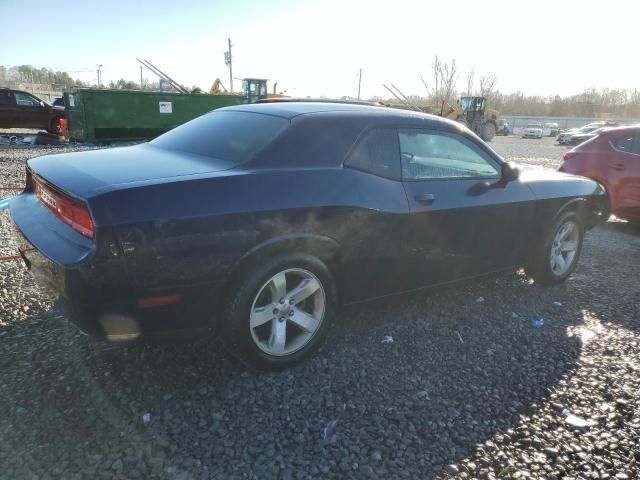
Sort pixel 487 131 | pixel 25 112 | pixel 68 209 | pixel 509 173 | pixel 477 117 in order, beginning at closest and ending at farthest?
pixel 68 209 < pixel 509 173 < pixel 25 112 < pixel 487 131 < pixel 477 117

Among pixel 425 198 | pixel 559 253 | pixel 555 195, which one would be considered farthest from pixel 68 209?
pixel 559 253

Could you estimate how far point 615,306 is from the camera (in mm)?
3932

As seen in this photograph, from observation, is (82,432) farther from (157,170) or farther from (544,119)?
(544,119)

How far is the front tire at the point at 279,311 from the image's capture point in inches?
96.0

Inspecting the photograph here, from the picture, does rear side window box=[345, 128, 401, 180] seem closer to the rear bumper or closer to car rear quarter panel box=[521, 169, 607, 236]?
the rear bumper

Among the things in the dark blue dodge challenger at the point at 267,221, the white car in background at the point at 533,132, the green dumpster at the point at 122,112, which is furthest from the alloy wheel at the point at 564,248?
the white car in background at the point at 533,132

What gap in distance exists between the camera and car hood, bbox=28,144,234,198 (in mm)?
2271

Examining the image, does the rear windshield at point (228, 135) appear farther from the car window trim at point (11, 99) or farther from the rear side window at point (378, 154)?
the car window trim at point (11, 99)

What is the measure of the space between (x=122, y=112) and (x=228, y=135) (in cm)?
1472

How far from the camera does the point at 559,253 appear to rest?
A: 431 cm

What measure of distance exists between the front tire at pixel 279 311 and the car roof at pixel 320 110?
988mm

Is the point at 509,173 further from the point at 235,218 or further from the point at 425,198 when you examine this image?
the point at 235,218

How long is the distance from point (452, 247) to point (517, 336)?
0.78 meters

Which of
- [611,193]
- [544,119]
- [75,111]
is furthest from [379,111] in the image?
[544,119]
